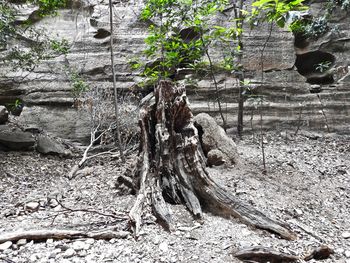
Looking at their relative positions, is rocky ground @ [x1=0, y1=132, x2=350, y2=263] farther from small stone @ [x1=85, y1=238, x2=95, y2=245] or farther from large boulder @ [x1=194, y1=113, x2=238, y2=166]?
large boulder @ [x1=194, y1=113, x2=238, y2=166]

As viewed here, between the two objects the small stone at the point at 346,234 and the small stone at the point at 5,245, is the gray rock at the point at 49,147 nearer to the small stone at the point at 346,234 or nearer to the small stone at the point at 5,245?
the small stone at the point at 5,245

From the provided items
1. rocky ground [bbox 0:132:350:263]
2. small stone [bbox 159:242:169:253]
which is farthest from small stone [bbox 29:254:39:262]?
small stone [bbox 159:242:169:253]

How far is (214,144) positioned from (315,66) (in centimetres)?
537

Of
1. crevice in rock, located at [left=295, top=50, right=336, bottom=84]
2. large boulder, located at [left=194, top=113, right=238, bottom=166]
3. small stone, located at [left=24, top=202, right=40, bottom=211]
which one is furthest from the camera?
crevice in rock, located at [left=295, top=50, right=336, bottom=84]

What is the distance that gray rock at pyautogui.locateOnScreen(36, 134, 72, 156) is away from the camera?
6.18 meters

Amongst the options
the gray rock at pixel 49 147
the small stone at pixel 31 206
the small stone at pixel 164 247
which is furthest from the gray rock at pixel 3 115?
the small stone at pixel 164 247

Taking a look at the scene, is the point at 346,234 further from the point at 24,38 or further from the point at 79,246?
the point at 24,38

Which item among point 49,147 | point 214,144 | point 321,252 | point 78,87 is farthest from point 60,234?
point 78,87

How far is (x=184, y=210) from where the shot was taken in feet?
9.15

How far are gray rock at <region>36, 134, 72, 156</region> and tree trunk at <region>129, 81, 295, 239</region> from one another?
360cm

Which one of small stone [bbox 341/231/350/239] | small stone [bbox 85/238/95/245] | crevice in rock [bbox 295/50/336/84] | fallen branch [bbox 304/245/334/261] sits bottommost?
small stone [bbox 341/231/350/239]

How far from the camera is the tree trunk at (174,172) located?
2.63 meters

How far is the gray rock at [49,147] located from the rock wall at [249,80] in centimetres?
92

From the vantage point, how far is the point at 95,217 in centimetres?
292
